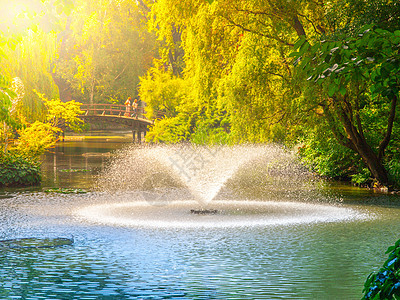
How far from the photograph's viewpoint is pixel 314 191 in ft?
69.6

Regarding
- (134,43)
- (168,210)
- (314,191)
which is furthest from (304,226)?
(134,43)

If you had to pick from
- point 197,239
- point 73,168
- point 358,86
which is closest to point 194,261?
point 197,239

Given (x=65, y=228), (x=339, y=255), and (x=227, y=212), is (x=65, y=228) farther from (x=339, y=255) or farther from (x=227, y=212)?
(x=339, y=255)

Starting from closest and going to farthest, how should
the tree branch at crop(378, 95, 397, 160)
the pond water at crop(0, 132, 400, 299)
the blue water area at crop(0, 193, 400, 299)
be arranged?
1. the blue water area at crop(0, 193, 400, 299)
2. the pond water at crop(0, 132, 400, 299)
3. the tree branch at crop(378, 95, 397, 160)

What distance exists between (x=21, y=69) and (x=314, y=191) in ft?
45.0

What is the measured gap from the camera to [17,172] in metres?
22.5

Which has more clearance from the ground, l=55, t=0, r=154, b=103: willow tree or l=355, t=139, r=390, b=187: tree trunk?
l=55, t=0, r=154, b=103: willow tree

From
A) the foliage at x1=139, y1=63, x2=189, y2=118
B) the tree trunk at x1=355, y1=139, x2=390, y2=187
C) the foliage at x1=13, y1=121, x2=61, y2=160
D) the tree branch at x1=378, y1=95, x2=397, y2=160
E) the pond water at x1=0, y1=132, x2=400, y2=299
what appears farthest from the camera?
the foliage at x1=139, y1=63, x2=189, y2=118

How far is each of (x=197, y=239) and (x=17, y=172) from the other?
43.0ft

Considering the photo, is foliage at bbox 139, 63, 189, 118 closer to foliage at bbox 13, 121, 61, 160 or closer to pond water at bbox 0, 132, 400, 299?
foliage at bbox 13, 121, 61, 160

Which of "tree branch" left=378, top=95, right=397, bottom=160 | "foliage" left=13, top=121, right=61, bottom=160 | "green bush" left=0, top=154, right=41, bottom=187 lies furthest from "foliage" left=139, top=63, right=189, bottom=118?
"tree branch" left=378, top=95, right=397, bottom=160

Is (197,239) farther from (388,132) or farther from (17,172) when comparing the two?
(17,172)

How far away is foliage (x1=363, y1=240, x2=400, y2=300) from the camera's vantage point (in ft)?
11.9

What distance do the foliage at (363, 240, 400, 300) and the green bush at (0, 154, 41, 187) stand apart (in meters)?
Result: 20.0
